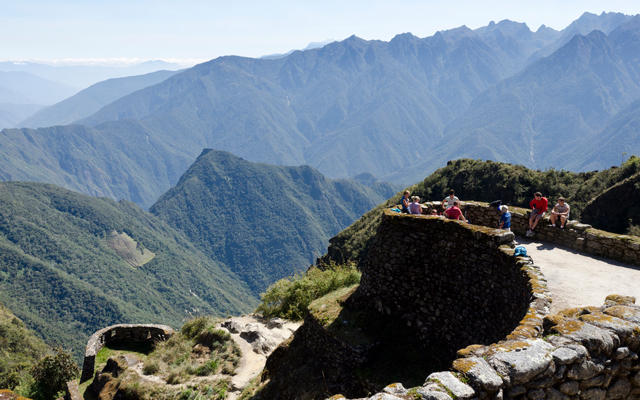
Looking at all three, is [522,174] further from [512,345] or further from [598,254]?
[512,345]

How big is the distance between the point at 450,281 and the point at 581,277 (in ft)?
11.7

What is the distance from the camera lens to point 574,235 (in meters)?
12.3

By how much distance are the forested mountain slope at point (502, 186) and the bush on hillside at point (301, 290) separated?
753 inches

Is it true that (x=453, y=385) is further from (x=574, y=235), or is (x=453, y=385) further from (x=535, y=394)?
(x=574, y=235)

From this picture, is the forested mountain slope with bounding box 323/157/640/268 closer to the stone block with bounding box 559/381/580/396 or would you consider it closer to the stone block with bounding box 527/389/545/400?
the stone block with bounding box 559/381/580/396

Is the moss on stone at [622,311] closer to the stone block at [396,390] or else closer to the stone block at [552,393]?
the stone block at [552,393]

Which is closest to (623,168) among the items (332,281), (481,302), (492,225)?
(492,225)

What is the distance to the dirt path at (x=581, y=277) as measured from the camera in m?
8.60

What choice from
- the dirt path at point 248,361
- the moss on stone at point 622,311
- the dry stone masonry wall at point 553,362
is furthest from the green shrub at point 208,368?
the moss on stone at point 622,311

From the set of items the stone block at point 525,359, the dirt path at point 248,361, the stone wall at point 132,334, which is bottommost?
the stone wall at point 132,334

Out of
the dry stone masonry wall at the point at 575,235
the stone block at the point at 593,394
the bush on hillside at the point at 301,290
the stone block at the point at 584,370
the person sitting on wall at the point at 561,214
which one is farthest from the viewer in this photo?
the bush on hillside at the point at 301,290

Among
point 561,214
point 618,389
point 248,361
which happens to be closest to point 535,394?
point 618,389

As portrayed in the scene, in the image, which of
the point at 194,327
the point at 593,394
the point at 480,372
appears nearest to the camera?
the point at 480,372

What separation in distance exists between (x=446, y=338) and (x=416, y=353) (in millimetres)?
927
